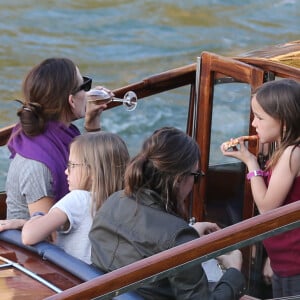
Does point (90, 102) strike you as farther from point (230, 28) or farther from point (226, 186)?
point (230, 28)

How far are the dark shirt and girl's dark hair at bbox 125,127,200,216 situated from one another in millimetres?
30

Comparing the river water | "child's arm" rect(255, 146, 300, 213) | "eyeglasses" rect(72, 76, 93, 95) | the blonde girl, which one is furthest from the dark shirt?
the river water

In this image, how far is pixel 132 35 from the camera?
14008 mm

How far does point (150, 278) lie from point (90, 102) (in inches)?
56.7

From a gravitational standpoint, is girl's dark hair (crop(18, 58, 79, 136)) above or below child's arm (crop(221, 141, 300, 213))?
above

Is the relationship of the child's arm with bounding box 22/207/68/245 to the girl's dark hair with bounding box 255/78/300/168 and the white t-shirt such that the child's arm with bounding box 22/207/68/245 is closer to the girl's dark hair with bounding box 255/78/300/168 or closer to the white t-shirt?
the white t-shirt

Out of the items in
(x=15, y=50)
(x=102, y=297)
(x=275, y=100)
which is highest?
(x=15, y=50)

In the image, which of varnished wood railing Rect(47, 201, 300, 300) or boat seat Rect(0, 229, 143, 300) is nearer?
varnished wood railing Rect(47, 201, 300, 300)

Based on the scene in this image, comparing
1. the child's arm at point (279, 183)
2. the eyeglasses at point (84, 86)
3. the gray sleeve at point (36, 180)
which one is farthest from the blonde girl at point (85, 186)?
the child's arm at point (279, 183)

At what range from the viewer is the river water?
12188 millimetres

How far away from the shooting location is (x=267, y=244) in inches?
106

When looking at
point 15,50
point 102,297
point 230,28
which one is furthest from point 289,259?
point 230,28

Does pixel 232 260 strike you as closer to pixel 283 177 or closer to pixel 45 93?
pixel 283 177

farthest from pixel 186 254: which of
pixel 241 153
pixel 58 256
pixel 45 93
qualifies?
pixel 45 93
